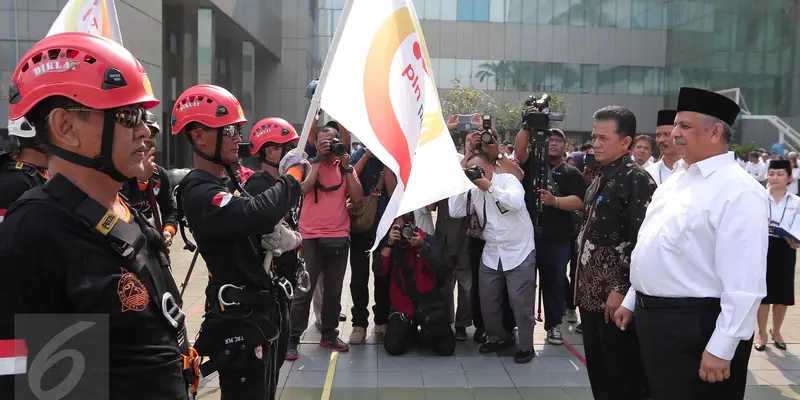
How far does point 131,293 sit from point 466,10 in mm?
37138

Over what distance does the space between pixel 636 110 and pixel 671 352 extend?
38836 millimetres

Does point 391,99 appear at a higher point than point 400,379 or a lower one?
higher

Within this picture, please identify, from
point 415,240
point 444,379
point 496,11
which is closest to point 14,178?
point 415,240

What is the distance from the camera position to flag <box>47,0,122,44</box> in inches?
162

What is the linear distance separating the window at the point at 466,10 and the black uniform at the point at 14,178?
3478 centimetres

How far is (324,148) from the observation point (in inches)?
219

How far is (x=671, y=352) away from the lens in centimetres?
296

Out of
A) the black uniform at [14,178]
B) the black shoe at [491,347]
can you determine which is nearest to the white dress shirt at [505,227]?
the black shoe at [491,347]

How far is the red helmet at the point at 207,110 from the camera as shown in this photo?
312 cm

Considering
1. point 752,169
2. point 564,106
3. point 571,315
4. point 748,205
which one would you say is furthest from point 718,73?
point 748,205

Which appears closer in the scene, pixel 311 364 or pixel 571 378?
pixel 571 378

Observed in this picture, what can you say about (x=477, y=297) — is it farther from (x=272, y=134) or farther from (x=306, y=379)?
(x=272, y=134)

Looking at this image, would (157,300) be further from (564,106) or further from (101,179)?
(564,106)

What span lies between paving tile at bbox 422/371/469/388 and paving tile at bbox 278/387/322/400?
921mm
